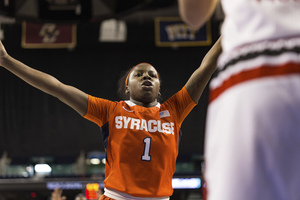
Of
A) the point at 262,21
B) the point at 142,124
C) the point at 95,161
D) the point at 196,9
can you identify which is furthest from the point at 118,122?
the point at 95,161

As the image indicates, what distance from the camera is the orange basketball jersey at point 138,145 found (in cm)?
237

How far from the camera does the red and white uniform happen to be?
0.85 metres

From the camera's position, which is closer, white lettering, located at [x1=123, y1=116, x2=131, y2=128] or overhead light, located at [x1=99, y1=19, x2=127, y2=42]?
white lettering, located at [x1=123, y1=116, x2=131, y2=128]

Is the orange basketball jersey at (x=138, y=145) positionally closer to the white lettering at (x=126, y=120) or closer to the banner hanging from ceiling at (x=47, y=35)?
the white lettering at (x=126, y=120)

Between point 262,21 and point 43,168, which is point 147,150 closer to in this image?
point 262,21

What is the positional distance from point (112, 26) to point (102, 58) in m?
1.43

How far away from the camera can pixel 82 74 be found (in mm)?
12672

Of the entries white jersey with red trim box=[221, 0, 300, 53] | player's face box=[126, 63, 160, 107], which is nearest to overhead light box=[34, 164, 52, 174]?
player's face box=[126, 63, 160, 107]

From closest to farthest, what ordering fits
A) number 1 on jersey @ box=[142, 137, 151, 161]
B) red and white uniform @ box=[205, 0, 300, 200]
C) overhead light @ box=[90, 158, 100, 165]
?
red and white uniform @ box=[205, 0, 300, 200], number 1 on jersey @ box=[142, 137, 151, 161], overhead light @ box=[90, 158, 100, 165]

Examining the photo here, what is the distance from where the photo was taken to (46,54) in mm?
12836

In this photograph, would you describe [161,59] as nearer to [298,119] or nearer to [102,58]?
[102,58]

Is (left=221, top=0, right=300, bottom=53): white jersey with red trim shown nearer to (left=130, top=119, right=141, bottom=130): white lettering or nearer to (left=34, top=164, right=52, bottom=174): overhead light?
(left=130, top=119, right=141, bottom=130): white lettering

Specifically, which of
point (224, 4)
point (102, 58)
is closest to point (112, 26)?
point (102, 58)

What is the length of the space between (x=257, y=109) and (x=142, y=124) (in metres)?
1.70
